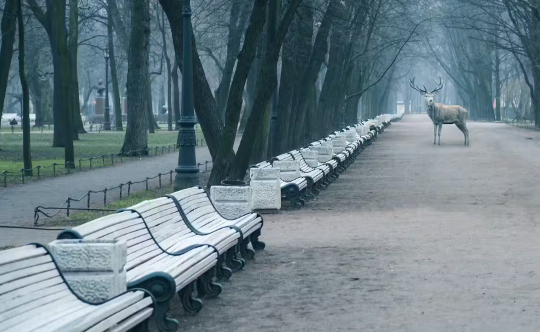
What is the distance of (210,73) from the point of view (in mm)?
110500

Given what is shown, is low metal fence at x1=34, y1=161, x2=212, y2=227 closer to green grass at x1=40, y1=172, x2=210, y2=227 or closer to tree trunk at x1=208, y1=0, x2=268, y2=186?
green grass at x1=40, y1=172, x2=210, y2=227

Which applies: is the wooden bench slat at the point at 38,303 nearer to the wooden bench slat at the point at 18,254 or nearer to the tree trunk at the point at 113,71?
the wooden bench slat at the point at 18,254

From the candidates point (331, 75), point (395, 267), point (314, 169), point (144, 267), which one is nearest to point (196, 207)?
point (395, 267)

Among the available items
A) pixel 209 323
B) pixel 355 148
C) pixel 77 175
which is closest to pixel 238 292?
pixel 209 323

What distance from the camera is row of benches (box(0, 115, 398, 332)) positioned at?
7045 mm

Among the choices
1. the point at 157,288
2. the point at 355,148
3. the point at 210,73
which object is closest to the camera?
the point at 157,288

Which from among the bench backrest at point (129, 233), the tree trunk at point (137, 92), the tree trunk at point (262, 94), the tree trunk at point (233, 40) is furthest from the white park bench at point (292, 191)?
the tree trunk at point (137, 92)

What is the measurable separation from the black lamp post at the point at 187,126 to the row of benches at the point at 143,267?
169 inches

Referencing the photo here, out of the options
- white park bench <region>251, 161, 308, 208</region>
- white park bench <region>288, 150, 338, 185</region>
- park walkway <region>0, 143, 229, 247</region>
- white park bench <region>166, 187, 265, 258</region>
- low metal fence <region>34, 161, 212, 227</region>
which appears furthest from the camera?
white park bench <region>288, 150, 338, 185</region>

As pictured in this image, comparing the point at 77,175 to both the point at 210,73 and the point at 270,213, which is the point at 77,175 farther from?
the point at 210,73

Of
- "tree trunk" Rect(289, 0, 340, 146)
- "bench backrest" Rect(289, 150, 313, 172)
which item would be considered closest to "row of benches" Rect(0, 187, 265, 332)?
"bench backrest" Rect(289, 150, 313, 172)

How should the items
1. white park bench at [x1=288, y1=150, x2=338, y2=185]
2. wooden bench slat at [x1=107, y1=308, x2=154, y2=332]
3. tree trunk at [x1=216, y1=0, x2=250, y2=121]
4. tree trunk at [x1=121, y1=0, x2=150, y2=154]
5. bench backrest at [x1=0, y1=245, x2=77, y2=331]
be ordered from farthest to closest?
tree trunk at [x1=121, y1=0, x2=150, y2=154] < tree trunk at [x1=216, y1=0, x2=250, y2=121] < white park bench at [x1=288, y1=150, x2=338, y2=185] < wooden bench slat at [x1=107, y1=308, x2=154, y2=332] < bench backrest at [x1=0, y1=245, x2=77, y2=331]

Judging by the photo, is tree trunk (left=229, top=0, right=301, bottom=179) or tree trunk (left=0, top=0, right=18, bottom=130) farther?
tree trunk (left=0, top=0, right=18, bottom=130)

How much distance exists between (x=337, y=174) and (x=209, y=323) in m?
20.3
